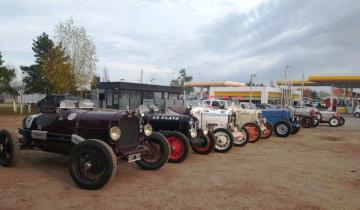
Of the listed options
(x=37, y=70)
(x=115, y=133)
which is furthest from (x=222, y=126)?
(x=37, y=70)

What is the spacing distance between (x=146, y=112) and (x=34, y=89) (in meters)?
38.1

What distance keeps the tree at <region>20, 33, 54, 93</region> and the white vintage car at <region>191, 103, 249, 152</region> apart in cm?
3501

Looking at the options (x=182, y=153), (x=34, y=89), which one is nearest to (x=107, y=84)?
(x=34, y=89)

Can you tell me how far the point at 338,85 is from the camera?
2094 inches

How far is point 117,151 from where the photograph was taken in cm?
670

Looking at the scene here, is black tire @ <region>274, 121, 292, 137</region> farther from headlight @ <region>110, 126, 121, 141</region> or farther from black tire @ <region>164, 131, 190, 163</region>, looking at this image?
headlight @ <region>110, 126, 121, 141</region>

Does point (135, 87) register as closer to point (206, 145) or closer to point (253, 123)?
point (253, 123)

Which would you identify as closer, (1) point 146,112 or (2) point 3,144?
(2) point 3,144

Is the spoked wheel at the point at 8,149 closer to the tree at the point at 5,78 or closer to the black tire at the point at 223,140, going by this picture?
the black tire at the point at 223,140

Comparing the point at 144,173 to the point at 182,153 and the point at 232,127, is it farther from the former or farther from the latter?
the point at 232,127

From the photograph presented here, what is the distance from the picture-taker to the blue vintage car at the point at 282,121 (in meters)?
15.9

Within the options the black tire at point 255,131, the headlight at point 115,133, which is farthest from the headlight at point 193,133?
the black tire at point 255,131

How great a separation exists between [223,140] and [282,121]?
6.33 m

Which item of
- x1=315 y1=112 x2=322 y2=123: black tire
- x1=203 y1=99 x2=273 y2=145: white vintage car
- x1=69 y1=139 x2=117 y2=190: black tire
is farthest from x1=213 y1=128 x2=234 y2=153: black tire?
x1=315 y1=112 x2=322 y2=123: black tire
